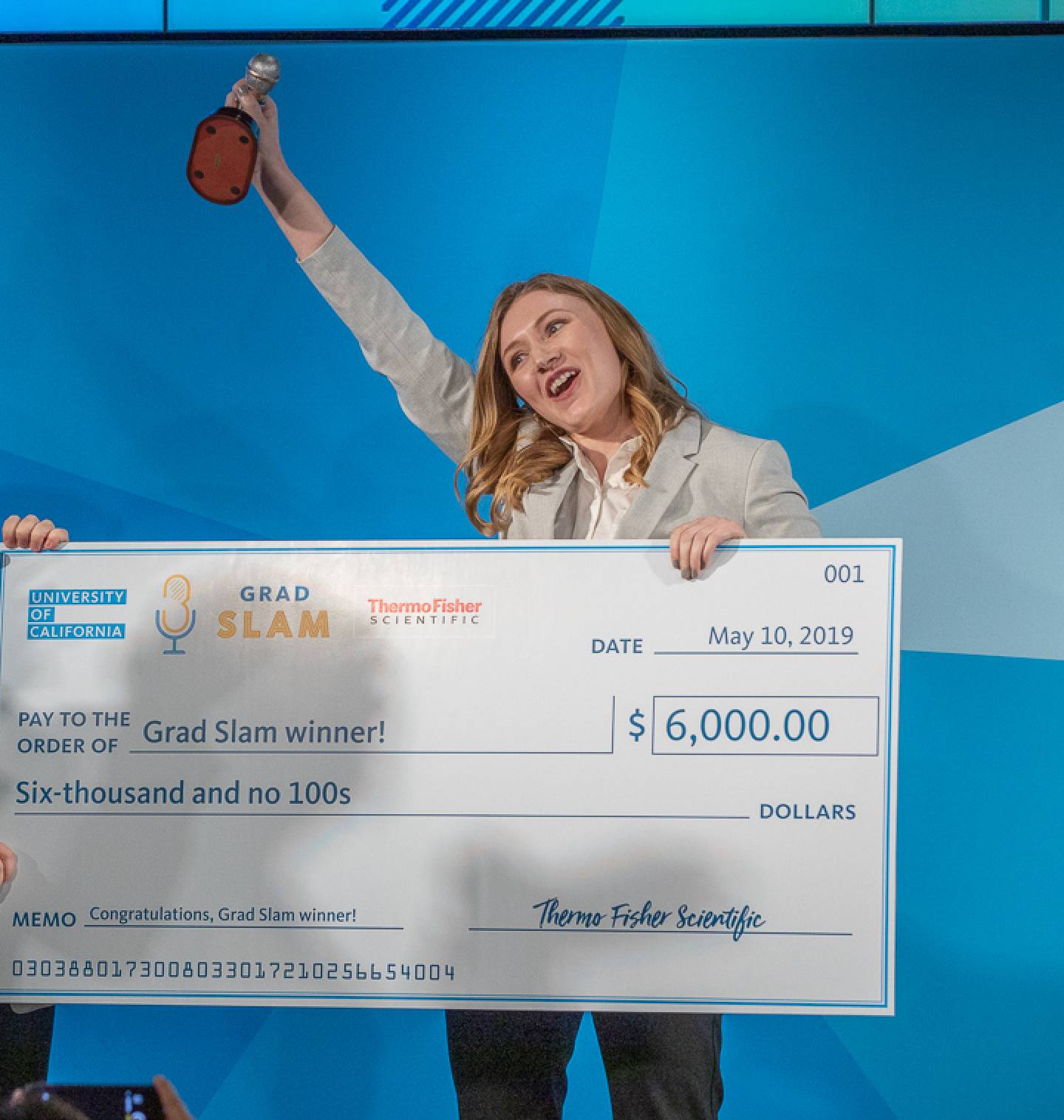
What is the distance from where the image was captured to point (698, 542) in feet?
7.52

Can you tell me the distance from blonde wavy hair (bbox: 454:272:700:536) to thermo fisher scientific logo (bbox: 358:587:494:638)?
25 centimetres

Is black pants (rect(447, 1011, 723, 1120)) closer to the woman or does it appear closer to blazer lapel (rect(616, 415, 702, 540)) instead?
the woman

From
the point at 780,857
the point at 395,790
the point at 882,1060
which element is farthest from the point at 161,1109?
the point at 882,1060

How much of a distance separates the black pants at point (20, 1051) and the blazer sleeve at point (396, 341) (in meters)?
1.49

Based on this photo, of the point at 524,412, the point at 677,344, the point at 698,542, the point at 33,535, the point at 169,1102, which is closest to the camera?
the point at 698,542

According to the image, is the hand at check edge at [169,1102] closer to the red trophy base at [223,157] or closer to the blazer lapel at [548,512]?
the blazer lapel at [548,512]

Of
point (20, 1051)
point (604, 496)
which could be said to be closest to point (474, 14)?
point (604, 496)

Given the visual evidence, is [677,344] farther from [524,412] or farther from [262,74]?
[262,74]

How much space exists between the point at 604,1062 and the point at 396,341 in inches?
60.7

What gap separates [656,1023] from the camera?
234cm

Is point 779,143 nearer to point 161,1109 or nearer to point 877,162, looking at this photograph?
point 877,162

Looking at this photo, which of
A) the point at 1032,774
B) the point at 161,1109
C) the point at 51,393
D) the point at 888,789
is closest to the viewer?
the point at 888,789

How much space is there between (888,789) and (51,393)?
2132 millimetres

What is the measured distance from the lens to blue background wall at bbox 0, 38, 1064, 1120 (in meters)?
2.75
